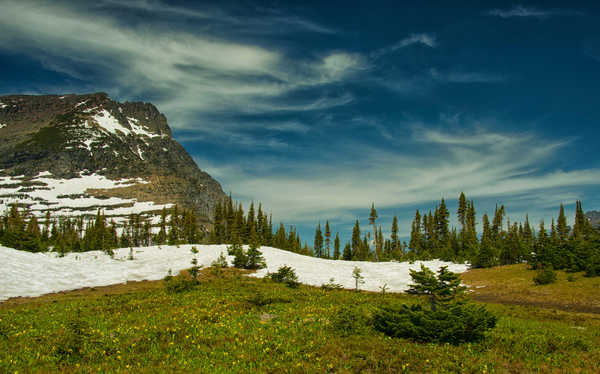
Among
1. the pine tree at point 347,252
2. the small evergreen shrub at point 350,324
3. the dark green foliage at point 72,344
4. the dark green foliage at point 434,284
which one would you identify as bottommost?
the pine tree at point 347,252

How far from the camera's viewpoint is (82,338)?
36.4ft

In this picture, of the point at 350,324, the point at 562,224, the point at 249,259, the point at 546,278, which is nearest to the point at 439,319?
the point at 350,324

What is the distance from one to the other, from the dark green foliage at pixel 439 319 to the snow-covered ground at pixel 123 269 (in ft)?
116

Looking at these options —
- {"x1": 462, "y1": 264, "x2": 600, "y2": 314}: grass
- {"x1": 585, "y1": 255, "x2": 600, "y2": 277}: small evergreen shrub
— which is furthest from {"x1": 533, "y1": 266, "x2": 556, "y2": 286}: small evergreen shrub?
{"x1": 585, "y1": 255, "x2": 600, "y2": 277}: small evergreen shrub

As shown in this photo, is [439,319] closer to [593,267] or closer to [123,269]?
[593,267]

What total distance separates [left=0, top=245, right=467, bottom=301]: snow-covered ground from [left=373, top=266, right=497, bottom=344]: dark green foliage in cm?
3543

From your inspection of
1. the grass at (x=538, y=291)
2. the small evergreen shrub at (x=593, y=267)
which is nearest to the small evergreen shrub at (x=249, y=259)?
the grass at (x=538, y=291)

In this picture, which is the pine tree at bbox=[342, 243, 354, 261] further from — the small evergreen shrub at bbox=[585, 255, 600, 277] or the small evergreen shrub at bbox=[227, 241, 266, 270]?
the small evergreen shrub at bbox=[585, 255, 600, 277]

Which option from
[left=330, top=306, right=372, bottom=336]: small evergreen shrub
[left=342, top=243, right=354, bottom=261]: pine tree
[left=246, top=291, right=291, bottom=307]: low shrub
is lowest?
[left=342, top=243, right=354, bottom=261]: pine tree

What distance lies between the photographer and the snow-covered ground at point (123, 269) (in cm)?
3684

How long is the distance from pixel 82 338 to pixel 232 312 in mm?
8335

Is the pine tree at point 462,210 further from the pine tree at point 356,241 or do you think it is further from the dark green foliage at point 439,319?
the dark green foliage at point 439,319

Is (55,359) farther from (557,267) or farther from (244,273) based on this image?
(557,267)

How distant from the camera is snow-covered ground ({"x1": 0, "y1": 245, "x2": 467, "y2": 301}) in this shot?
36844 mm
